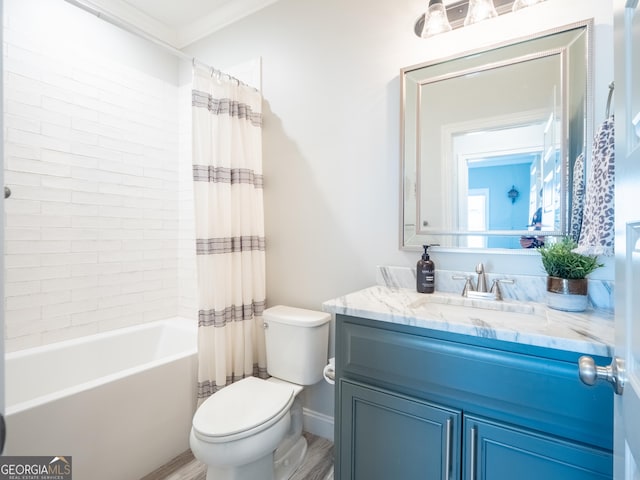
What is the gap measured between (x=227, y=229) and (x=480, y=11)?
1599 millimetres

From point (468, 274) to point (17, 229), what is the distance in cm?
237

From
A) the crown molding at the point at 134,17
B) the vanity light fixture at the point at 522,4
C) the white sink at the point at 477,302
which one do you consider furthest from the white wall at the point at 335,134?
the crown molding at the point at 134,17

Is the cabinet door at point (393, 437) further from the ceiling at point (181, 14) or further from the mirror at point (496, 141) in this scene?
the ceiling at point (181, 14)

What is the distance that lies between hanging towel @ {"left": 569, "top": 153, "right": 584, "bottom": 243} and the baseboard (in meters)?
1.56

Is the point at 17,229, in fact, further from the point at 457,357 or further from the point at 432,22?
the point at 432,22

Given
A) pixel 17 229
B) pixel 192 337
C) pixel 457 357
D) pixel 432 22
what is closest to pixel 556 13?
pixel 432 22

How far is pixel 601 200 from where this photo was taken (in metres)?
1.06

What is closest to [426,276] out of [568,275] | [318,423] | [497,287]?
[497,287]

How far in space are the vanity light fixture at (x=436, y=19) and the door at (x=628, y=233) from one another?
979 millimetres

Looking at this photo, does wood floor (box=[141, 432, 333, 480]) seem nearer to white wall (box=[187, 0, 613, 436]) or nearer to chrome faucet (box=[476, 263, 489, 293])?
white wall (box=[187, 0, 613, 436])

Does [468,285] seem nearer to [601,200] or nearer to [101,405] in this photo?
[601,200]

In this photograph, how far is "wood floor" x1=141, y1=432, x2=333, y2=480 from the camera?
163cm

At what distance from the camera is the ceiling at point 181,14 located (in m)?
2.16

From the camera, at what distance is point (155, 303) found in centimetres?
246
